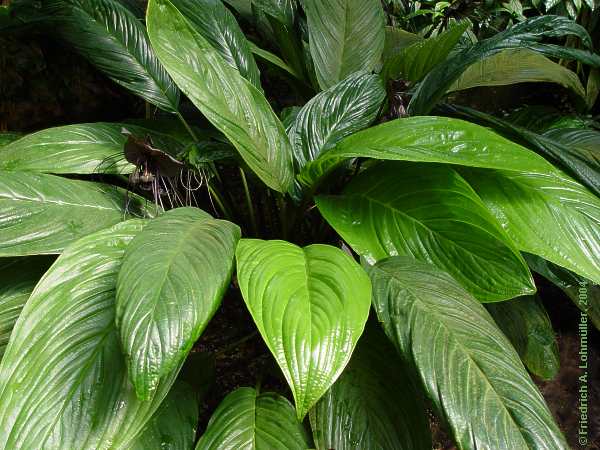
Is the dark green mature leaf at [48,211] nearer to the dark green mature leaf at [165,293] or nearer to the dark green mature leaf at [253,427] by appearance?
the dark green mature leaf at [165,293]

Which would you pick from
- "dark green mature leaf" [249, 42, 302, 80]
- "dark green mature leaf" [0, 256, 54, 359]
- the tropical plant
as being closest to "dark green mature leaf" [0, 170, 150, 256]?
the tropical plant

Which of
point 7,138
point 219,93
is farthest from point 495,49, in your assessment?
point 7,138

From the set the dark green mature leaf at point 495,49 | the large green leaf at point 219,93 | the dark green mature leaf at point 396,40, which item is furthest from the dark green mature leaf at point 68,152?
the dark green mature leaf at point 396,40

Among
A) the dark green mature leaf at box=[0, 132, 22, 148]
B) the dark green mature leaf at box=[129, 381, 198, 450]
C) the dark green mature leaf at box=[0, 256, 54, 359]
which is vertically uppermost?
the dark green mature leaf at box=[0, 132, 22, 148]

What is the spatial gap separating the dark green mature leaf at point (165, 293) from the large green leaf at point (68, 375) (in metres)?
0.11

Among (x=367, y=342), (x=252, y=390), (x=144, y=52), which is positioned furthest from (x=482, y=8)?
(x=252, y=390)

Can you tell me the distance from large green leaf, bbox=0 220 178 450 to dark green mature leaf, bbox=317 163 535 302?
453mm

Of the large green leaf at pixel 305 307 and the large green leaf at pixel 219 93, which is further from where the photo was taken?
the large green leaf at pixel 219 93

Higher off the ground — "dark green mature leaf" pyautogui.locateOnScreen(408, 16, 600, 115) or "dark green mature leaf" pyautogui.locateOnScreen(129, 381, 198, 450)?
"dark green mature leaf" pyautogui.locateOnScreen(408, 16, 600, 115)

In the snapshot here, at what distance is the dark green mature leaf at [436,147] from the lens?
2.88ft

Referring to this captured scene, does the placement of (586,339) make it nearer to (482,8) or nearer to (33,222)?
(482,8)

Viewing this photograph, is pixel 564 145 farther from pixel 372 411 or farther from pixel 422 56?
pixel 372 411

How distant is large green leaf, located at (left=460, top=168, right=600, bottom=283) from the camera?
0.95 metres

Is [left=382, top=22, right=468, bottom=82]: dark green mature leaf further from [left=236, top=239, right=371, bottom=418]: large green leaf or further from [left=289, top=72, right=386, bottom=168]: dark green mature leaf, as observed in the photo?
[left=236, top=239, right=371, bottom=418]: large green leaf
